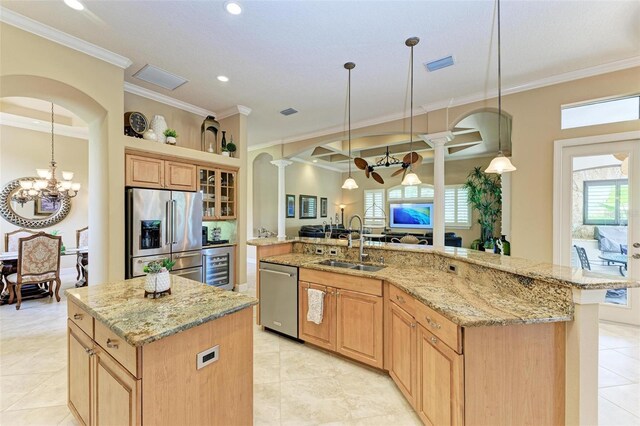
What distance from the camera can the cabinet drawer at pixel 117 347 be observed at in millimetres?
1160

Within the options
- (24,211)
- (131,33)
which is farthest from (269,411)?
(24,211)

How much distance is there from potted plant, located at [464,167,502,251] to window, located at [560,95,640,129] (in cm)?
422

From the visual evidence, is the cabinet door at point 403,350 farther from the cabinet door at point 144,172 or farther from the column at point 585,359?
the cabinet door at point 144,172

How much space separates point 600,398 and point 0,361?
5280 mm

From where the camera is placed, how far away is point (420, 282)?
211 centimetres

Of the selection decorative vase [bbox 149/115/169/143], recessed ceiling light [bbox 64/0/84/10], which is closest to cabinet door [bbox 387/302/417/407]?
recessed ceiling light [bbox 64/0/84/10]

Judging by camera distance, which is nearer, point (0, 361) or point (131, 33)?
point (0, 361)

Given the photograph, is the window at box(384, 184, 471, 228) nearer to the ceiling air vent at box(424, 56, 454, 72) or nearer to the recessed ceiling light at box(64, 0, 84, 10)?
the ceiling air vent at box(424, 56, 454, 72)

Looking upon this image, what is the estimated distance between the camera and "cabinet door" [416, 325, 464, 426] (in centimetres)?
142

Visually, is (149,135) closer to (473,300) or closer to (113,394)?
(113,394)

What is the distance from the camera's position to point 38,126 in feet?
17.8

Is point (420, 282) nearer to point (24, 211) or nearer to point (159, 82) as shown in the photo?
point (159, 82)

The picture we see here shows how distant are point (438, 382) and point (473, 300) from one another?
1.77 ft

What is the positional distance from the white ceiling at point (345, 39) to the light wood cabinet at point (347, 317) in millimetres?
2432
